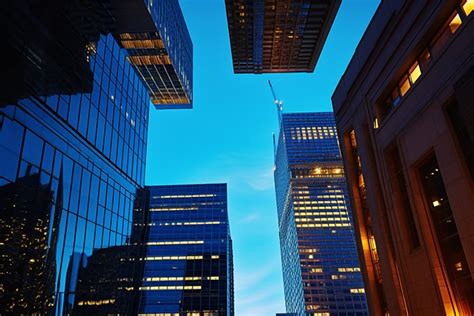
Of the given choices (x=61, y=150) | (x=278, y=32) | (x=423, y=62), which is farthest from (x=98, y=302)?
(x=278, y=32)

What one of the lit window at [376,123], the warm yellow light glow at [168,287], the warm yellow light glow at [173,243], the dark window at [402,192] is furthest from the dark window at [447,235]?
the warm yellow light glow at [173,243]

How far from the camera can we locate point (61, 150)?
22.1m

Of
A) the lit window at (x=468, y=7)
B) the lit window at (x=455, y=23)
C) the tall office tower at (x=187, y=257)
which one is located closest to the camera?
the lit window at (x=468, y=7)

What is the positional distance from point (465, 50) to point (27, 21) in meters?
→ 23.6

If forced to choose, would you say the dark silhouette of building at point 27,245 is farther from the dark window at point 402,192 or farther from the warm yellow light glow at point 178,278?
the warm yellow light glow at point 178,278

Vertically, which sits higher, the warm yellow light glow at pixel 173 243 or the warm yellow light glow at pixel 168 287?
the warm yellow light glow at pixel 173 243

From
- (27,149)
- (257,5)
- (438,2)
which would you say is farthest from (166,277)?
(438,2)

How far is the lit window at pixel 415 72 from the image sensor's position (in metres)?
23.7

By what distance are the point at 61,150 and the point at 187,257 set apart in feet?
328

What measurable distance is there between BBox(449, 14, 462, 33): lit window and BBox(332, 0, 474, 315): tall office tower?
0.07 meters

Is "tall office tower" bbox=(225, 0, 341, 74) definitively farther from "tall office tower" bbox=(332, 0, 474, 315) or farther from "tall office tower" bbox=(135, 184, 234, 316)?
"tall office tower" bbox=(135, 184, 234, 316)

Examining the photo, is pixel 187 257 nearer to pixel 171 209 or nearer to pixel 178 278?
pixel 178 278

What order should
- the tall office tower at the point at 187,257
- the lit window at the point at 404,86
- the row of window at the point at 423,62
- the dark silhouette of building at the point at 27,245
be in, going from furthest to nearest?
the tall office tower at the point at 187,257, the lit window at the point at 404,86, the row of window at the point at 423,62, the dark silhouette of building at the point at 27,245

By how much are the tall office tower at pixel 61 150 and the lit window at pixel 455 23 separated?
23996 mm
